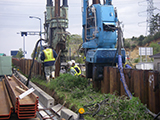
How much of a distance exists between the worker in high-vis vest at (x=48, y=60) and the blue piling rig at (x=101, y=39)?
3.02m

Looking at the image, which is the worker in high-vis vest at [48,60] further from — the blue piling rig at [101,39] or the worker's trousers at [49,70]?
the blue piling rig at [101,39]

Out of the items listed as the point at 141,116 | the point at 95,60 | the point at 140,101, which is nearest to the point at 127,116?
the point at 141,116

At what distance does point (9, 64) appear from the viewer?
47.7 ft

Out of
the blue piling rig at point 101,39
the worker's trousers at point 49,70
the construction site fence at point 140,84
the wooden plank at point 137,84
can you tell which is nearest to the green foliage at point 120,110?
the construction site fence at point 140,84

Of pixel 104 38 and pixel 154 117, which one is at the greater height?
pixel 104 38

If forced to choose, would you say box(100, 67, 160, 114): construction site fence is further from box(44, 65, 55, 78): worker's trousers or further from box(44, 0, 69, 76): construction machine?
box(44, 0, 69, 76): construction machine

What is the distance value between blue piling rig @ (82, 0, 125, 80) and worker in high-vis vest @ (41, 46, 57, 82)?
3022 mm

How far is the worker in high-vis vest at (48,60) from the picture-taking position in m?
12.0

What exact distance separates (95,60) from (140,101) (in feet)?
9.40

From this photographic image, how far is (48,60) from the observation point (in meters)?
12.2

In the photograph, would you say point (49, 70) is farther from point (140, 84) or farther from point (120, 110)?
point (120, 110)

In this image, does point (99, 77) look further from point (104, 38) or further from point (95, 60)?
point (104, 38)

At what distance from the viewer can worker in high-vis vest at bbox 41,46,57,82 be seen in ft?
39.5

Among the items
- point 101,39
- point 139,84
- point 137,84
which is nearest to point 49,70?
point 101,39
